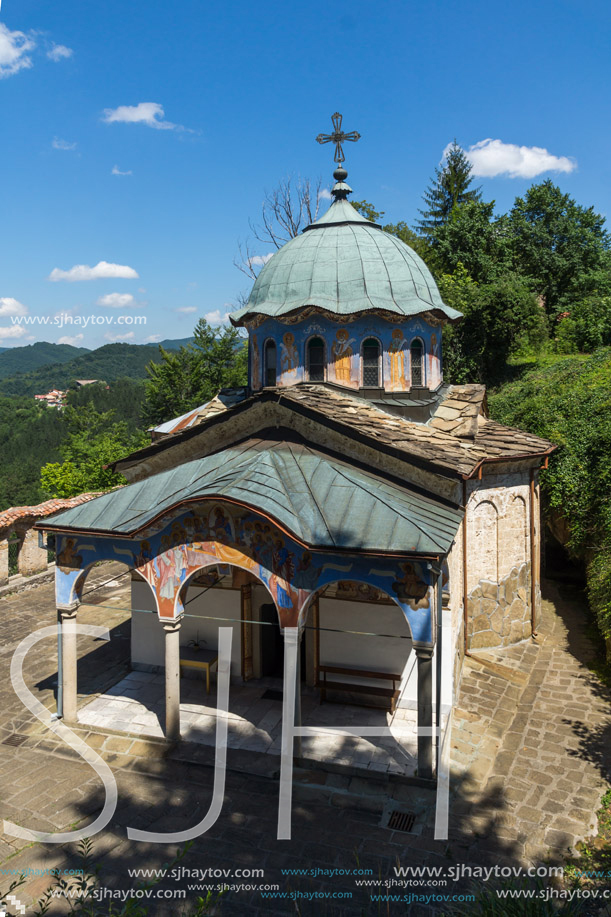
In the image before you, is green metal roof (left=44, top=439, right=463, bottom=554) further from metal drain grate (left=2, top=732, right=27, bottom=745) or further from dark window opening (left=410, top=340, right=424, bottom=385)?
dark window opening (left=410, top=340, right=424, bottom=385)

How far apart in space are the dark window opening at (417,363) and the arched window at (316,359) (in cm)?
212

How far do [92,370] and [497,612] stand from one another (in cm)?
15816

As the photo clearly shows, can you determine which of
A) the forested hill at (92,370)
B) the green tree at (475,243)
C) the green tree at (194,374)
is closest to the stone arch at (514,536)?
the green tree at (475,243)

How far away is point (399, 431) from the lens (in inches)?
412

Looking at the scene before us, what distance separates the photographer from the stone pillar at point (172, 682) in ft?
29.5

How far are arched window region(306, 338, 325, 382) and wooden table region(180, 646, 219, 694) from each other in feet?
20.3

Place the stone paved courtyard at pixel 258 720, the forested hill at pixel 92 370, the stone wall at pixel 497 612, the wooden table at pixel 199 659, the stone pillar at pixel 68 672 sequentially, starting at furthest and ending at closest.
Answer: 1. the forested hill at pixel 92 370
2. the stone wall at pixel 497 612
3. the wooden table at pixel 199 659
4. the stone pillar at pixel 68 672
5. the stone paved courtyard at pixel 258 720

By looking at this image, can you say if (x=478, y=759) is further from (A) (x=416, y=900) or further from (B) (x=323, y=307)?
(B) (x=323, y=307)

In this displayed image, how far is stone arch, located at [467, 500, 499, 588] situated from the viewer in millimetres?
12062

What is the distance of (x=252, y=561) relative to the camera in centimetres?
834

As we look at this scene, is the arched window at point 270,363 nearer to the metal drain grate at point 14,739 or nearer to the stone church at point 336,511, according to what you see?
the stone church at point 336,511

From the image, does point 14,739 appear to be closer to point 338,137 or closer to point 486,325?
point 338,137

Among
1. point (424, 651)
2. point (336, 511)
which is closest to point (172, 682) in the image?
point (336, 511)

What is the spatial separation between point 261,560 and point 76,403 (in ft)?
252
